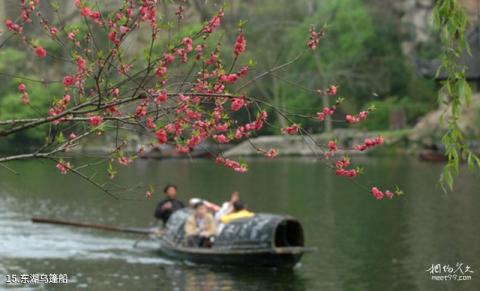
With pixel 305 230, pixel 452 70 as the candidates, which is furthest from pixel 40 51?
pixel 305 230

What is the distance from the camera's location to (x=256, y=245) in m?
21.6

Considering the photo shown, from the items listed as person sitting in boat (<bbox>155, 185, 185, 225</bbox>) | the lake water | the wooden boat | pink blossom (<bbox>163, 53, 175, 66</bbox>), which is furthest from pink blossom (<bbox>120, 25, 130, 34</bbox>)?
person sitting in boat (<bbox>155, 185, 185, 225</bbox>)

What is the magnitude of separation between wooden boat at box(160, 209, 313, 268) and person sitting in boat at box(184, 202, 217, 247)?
393 mm

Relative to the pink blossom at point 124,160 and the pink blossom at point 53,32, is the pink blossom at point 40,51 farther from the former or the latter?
the pink blossom at point 124,160

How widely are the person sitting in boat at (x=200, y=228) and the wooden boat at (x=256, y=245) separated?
1.29ft

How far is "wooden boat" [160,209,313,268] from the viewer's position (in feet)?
70.2

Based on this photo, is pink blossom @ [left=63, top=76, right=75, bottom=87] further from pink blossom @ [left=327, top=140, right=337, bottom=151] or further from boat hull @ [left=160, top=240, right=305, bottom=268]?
boat hull @ [left=160, top=240, right=305, bottom=268]

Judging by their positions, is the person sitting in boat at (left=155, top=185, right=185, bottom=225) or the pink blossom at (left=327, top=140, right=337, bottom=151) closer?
the pink blossom at (left=327, top=140, right=337, bottom=151)

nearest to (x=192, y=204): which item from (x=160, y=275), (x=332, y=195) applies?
(x=160, y=275)

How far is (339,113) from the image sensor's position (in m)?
77.8

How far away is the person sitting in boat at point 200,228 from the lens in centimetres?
Result: 2306

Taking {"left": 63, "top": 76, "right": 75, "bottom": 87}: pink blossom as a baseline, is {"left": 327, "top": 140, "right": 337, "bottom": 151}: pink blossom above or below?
below

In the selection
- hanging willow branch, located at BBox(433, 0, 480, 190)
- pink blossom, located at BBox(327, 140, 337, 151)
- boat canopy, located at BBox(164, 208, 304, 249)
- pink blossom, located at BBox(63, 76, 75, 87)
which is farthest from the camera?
boat canopy, located at BBox(164, 208, 304, 249)

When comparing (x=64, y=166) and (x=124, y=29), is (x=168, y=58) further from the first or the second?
(x=64, y=166)
